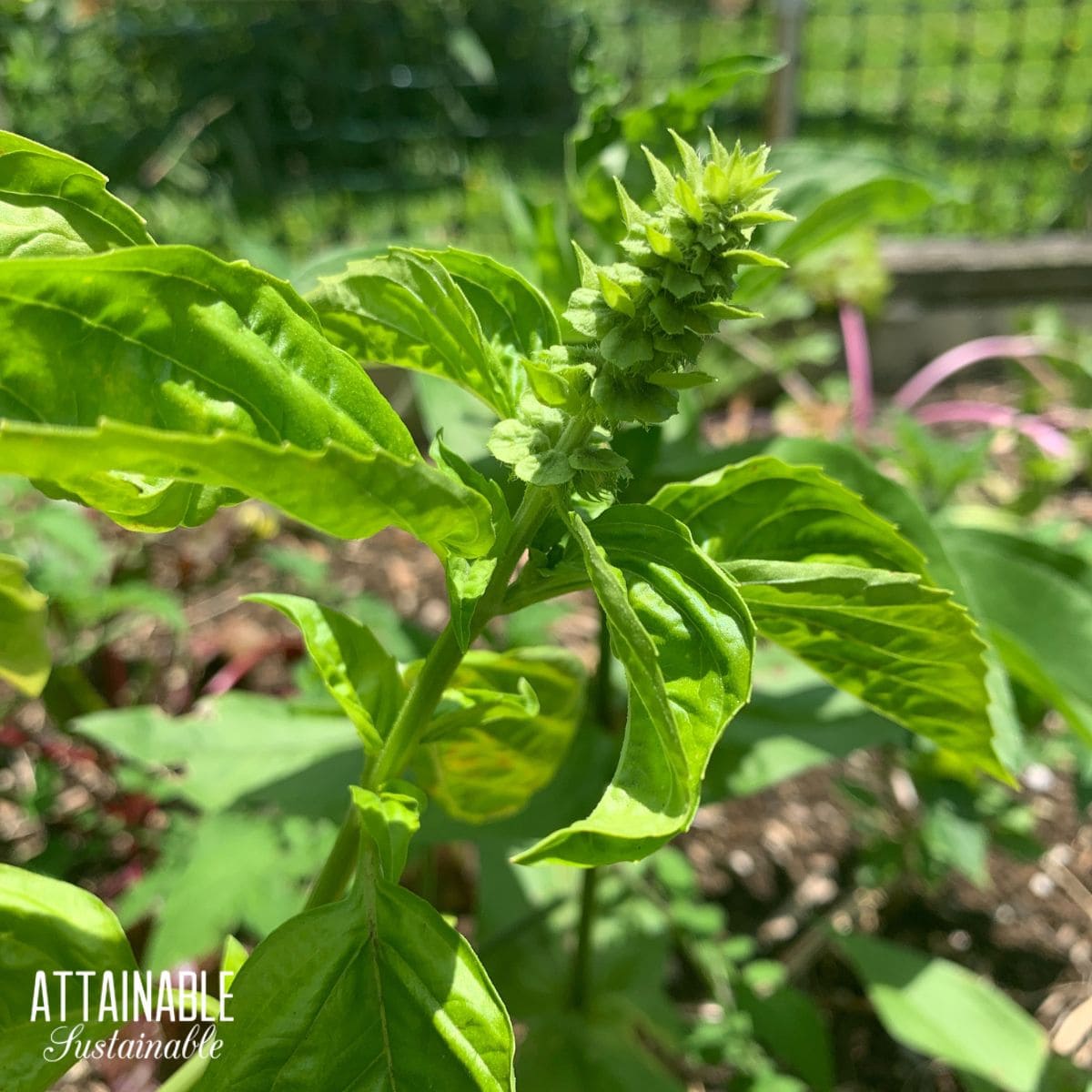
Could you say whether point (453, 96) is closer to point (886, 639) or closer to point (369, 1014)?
point (886, 639)

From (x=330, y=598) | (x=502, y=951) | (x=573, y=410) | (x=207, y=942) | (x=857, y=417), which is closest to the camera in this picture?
(x=573, y=410)

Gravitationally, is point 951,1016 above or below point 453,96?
below

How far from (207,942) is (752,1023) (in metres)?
0.62

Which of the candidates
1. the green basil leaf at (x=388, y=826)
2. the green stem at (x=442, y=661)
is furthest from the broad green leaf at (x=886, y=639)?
the green basil leaf at (x=388, y=826)

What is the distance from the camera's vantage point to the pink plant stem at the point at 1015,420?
195 cm

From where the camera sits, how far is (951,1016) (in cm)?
124

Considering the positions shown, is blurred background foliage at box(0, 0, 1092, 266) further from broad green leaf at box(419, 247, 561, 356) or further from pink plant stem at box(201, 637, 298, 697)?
broad green leaf at box(419, 247, 561, 356)

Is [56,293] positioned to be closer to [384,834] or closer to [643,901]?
[384,834]

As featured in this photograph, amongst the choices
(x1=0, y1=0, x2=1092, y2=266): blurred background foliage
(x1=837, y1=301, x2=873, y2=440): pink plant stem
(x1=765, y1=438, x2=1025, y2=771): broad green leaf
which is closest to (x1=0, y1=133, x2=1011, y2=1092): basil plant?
(x1=765, y1=438, x2=1025, y2=771): broad green leaf

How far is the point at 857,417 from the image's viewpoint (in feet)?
7.14

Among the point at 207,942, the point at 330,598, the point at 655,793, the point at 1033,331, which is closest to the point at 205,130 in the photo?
the point at 330,598

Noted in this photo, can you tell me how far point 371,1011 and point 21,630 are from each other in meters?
0.28

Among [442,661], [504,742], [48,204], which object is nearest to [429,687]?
[442,661]

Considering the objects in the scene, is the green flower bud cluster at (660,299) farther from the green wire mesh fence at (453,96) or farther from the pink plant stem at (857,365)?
the green wire mesh fence at (453,96)
